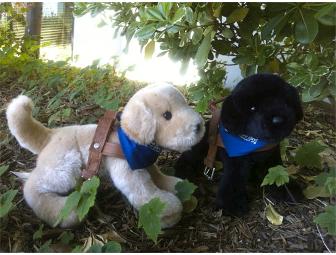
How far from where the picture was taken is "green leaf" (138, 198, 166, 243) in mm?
804

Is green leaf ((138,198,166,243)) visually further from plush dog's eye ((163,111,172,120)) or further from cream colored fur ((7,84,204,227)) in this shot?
plush dog's eye ((163,111,172,120))

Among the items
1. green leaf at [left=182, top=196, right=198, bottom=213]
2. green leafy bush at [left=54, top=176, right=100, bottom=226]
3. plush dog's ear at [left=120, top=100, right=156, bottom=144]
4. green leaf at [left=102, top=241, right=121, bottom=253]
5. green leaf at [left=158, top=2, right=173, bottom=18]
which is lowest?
green leaf at [left=182, top=196, right=198, bottom=213]

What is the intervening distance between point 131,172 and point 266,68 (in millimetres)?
660

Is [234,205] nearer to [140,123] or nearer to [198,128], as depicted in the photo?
[198,128]

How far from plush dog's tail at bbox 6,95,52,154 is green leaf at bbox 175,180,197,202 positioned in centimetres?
42

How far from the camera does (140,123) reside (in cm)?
91

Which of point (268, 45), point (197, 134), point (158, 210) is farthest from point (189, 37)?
point (158, 210)

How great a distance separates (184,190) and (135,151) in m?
0.19

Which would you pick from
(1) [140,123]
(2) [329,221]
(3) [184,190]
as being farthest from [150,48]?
(2) [329,221]

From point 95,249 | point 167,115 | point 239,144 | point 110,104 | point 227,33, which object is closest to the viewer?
point 95,249

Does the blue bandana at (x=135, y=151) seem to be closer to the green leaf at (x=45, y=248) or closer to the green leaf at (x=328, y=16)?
the green leaf at (x=45, y=248)

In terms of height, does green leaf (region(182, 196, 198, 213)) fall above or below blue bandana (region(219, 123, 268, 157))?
below

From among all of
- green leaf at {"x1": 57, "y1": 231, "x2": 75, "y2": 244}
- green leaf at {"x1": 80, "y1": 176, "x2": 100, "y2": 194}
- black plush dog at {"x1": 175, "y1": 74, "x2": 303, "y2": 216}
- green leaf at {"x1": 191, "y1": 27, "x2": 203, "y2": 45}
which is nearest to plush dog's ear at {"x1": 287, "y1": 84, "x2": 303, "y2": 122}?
black plush dog at {"x1": 175, "y1": 74, "x2": 303, "y2": 216}

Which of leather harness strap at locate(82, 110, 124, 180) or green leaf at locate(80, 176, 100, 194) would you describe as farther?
leather harness strap at locate(82, 110, 124, 180)
